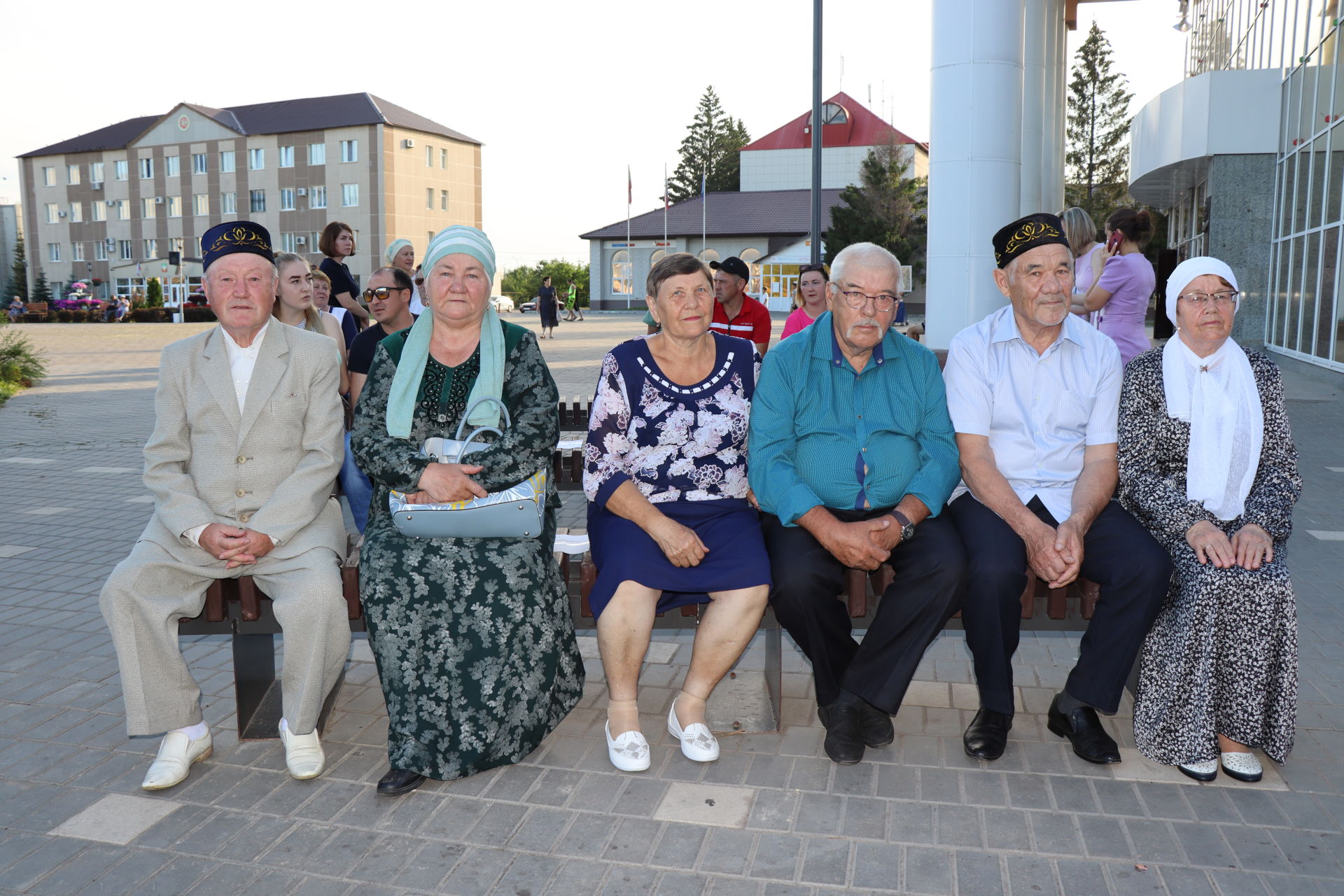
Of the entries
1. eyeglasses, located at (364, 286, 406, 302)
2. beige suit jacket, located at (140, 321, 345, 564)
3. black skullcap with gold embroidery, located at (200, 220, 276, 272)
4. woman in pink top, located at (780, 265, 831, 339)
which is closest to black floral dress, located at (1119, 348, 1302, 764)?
beige suit jacket, located at (140, 321, 345, 564)

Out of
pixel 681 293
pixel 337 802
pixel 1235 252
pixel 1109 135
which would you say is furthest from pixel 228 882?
pixel 1109 135

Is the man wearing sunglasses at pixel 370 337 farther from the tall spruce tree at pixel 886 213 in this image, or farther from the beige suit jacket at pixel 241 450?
the tall spruce tree at pixel 886 213

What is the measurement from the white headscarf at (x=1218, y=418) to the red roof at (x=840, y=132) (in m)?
66.3

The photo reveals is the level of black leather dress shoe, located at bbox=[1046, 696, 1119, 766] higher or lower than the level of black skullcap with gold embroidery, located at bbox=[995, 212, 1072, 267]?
lower

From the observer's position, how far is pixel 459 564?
3.48 metres

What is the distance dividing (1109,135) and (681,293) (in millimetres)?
67072

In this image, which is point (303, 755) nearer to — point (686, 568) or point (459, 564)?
point (459, 564)

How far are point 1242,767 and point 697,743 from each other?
1766mm

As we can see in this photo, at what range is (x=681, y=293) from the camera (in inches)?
149

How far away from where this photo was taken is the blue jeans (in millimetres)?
4961

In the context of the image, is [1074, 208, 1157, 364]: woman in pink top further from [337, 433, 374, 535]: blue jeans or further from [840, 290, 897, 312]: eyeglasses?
[337, 433, 374, 535]: blue jeans

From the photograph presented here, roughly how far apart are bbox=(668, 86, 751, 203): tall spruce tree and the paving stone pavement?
3320 inches

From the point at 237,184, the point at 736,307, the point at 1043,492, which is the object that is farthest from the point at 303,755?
the point at 237,184

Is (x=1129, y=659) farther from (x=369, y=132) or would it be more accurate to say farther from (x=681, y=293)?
(x=369, y=132)
